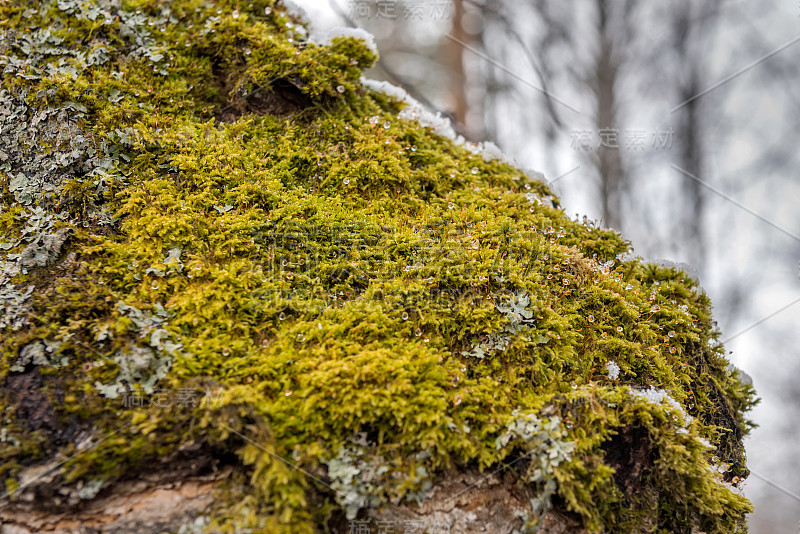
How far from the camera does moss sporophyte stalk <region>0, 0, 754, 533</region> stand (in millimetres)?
1678

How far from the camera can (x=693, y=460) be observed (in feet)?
6.15

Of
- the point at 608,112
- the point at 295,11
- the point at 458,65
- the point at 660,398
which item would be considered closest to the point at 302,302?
the point at 660,398

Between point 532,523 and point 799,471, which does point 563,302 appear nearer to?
point 532,523

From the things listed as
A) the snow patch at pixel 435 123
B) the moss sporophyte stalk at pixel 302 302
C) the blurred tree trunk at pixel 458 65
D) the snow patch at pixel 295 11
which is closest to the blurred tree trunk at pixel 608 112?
the blurred tree trunk at pixel 458 65

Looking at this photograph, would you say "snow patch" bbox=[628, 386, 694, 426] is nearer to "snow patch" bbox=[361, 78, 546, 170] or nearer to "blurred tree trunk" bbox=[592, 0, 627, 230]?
"snow patch" bbox=[361, 78, 546, 170]

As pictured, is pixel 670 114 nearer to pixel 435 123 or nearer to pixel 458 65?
pixel 458 65

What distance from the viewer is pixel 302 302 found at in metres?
2.05

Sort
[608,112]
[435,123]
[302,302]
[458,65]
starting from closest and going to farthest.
Result: [302,302] → [435,123] → [458,65] → [608,112]

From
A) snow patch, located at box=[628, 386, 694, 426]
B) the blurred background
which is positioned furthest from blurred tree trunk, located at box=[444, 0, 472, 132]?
snow patch, located at box=[628, 386, 694, 426]

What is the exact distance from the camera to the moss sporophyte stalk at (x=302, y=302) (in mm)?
1678

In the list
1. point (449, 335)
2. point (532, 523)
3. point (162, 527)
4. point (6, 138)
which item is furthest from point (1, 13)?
point (532, 523)

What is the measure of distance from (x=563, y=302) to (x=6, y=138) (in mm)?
2958

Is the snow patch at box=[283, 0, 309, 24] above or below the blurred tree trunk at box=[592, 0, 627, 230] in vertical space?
below

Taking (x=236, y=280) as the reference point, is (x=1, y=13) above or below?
above
